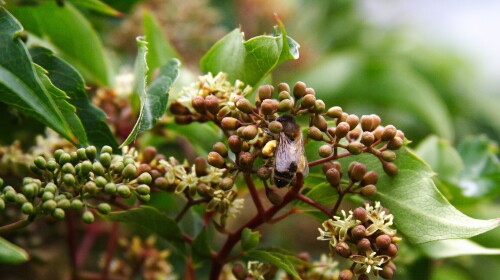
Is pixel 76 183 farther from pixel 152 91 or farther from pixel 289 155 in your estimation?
pixel 289 155

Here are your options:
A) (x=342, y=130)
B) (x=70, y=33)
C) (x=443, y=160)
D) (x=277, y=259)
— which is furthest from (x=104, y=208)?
(x=443, y=160)

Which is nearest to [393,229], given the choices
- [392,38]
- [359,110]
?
[359,110]

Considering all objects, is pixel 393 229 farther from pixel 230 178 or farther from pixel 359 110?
pixel 359 110

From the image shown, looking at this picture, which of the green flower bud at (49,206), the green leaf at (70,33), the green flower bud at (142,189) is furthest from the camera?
the green leaf at (70,33)

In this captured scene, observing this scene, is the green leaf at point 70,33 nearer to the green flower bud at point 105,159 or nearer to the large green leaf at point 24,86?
the large green leaf at point 24,86

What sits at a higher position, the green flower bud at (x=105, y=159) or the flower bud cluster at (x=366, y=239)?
the green flower bud at (x=105, y=159)

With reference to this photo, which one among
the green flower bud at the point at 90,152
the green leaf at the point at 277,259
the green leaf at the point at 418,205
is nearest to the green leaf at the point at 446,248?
the green leaf at the point at 418,205

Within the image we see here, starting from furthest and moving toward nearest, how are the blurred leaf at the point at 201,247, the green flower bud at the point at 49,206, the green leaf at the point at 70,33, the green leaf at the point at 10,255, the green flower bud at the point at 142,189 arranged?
the green leaf at the point at 70,33 → the blurred leaf at the point at 201,247 → the green flower bud at the point at 142,189 → the green flower bud at the point at 49,206 → the green leaf at the point at 10,255
